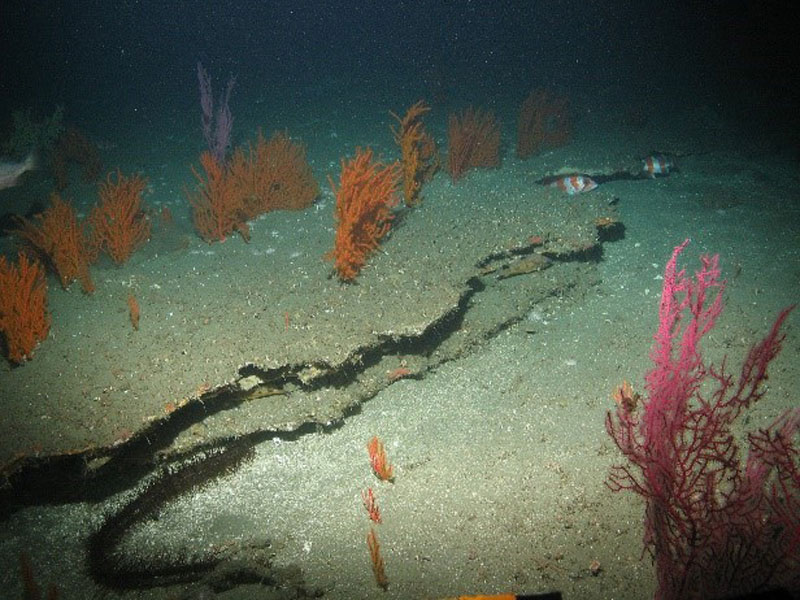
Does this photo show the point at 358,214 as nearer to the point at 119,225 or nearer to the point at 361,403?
the point at 361,403

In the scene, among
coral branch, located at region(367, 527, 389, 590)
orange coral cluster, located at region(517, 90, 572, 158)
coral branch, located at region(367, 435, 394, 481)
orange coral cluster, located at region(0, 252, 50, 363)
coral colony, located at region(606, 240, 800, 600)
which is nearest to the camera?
coral colony, located at region(606, 240, 800, 600)

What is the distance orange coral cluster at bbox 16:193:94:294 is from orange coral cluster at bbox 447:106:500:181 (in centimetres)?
619

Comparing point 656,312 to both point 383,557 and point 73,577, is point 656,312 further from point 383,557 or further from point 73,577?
point 73,577

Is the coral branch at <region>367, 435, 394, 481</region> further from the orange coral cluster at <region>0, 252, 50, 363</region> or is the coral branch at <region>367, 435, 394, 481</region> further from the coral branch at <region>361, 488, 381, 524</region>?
the orange coral cluster at <region>0, 252, 50, 363</region>

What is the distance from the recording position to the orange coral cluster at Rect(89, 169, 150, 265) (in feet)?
20.8

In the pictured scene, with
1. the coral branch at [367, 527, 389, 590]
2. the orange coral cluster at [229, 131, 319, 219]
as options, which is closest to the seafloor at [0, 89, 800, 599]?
the coral branch at [367, 527, 389, 590]

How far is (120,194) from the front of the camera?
688cm

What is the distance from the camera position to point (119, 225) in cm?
643

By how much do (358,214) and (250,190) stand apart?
330cm

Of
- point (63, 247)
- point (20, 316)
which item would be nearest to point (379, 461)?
point (20, 316)

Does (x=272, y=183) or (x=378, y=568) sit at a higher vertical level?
(x=272, y=183)

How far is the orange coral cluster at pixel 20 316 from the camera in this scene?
4.15 m

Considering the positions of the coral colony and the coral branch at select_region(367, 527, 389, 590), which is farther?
the coral branch at select_region(367, 527, 389, 590)

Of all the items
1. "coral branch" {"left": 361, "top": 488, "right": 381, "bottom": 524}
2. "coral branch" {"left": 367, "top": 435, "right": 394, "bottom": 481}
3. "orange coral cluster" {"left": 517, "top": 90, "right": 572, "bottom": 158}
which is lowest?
"coral branch" {"left": 361, "top": 488, "right": 381, "bottom": 524}
